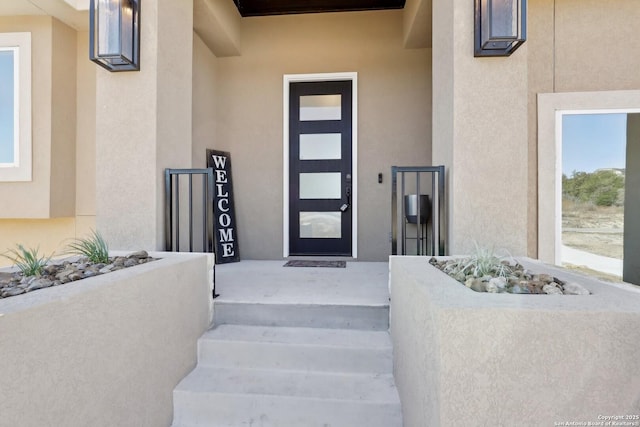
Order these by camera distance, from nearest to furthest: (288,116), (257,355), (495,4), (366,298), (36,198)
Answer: (257,355)
(495,4)
(366,298)
(36,198)
(288,116)

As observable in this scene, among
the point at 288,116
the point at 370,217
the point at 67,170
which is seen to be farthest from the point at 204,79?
the point at 370,217

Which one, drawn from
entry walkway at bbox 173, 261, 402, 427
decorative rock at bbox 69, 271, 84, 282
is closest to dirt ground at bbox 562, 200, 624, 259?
entry walkway at bbox 173, 261, 402, 427

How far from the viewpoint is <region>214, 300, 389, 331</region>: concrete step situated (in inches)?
88.3

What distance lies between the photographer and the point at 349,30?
14.2 feet

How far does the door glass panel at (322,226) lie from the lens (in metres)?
4.42

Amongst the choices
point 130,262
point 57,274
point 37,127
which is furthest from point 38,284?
point 37,127

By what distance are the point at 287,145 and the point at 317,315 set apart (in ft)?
8.93

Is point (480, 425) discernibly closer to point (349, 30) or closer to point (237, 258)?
point (237, 258)

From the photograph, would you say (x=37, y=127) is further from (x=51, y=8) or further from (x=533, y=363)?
(x=533, y=363)

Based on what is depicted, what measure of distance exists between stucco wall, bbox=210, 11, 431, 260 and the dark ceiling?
82 mm

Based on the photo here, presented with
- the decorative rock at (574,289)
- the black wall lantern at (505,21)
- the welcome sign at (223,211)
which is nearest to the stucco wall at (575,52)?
the black wall lantern at (505,21)

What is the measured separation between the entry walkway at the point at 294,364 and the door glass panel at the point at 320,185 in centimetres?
196

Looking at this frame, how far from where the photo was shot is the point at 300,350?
1974 mm

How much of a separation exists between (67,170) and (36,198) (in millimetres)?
425
